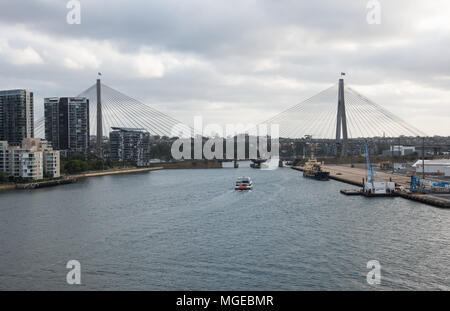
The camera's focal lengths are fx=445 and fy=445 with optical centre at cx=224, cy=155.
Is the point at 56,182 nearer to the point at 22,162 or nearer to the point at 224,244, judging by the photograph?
the point at 22,162

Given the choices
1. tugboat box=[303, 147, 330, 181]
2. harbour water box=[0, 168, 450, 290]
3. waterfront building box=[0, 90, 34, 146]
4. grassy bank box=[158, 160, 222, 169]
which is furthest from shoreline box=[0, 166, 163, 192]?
tugboat box=[303, 147, 330, 181]

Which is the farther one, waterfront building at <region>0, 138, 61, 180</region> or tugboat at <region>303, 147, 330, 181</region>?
tugboat at <region>303, 147, 330, 181</region>

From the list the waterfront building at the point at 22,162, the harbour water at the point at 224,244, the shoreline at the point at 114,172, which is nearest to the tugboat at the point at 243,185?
the harbour water at the point at 224,244

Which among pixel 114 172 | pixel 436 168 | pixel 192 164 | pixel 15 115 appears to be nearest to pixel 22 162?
pixel 114 172

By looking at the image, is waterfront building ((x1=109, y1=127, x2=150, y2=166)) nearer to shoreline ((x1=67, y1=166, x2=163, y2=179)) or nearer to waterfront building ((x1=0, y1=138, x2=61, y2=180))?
shoreline ((x1=67, y1=166, x2=163, y2=179))

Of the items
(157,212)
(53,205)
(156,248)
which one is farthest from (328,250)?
(53,205)

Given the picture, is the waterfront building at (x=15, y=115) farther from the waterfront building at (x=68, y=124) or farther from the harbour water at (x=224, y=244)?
the harbour water at (x=224, y=244)
